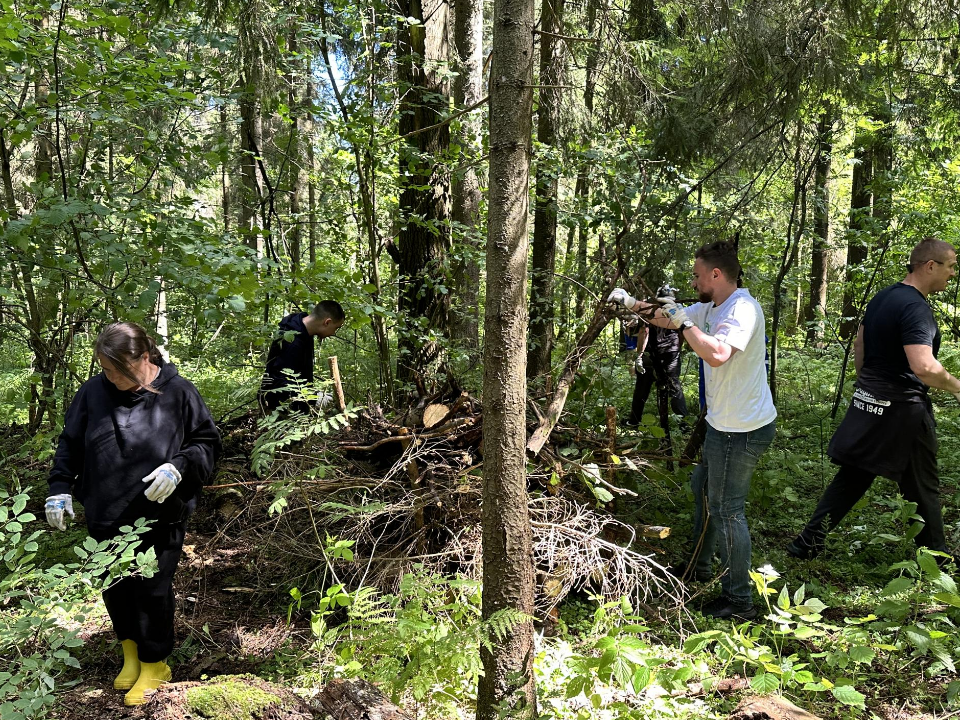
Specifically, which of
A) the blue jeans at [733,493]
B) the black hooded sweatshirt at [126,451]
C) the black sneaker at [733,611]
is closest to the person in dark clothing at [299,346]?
the black hooded sweatshirt at [126,451]

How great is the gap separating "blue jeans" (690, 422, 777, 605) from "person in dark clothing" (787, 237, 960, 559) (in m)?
0.84

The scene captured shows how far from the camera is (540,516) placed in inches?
149

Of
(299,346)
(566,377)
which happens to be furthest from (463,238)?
(566,377)

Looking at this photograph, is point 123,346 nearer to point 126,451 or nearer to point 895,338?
point 126,451

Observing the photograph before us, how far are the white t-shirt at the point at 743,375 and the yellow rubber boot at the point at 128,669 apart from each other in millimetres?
3387

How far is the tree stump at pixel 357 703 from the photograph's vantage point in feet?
9.05

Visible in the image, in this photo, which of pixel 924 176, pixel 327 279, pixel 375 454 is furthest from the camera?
pixel 924 176

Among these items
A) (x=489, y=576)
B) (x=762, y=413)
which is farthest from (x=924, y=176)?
(x=489, y=576)

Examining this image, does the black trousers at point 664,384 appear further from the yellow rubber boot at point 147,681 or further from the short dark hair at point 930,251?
the yellow rubber boot at point 147,681

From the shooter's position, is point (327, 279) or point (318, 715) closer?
point (318, 715)

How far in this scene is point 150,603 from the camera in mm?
3238

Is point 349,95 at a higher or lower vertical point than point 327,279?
higher

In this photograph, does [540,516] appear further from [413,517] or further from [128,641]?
[128,641]

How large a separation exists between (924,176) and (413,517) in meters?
6.96
